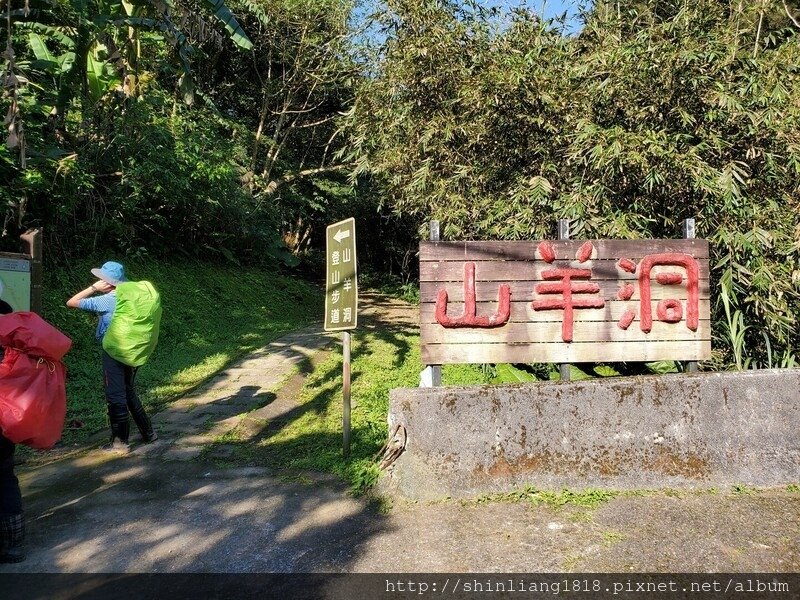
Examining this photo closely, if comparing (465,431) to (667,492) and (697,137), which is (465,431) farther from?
(697,137)

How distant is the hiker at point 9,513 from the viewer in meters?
3.32

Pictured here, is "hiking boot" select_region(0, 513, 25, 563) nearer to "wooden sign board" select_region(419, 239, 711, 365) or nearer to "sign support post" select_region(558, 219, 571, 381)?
"wooden sign board" select_region(419, 239, 711, 365)

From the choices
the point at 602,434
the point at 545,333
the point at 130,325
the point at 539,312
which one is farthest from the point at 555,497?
the point at 130,325

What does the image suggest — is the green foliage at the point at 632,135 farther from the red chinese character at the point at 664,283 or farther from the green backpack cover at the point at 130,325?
the green backpack cover at the point at 130,325

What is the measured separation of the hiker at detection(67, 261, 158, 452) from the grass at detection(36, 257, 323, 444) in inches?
25.7

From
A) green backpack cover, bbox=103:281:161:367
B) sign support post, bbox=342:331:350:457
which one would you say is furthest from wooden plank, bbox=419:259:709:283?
green backpack cover, bbox=103:281:161:367

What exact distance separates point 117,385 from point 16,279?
Result: 1.10 m

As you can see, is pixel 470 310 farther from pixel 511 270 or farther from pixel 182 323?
pixel 182 323

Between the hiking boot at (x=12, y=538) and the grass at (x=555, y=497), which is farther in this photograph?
the grass at (x=555, y=497)

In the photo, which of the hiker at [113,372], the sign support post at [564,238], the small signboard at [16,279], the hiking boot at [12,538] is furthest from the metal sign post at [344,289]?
the small signboard at [16,279]

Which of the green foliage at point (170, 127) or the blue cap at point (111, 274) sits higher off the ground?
the green foliage at point (170, 127)

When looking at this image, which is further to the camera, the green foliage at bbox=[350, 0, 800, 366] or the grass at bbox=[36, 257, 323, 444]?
the grass at bbox=[36, 257, 323, 444]

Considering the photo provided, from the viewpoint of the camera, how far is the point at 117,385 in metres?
4.93

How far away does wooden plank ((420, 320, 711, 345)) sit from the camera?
439 centimetres
